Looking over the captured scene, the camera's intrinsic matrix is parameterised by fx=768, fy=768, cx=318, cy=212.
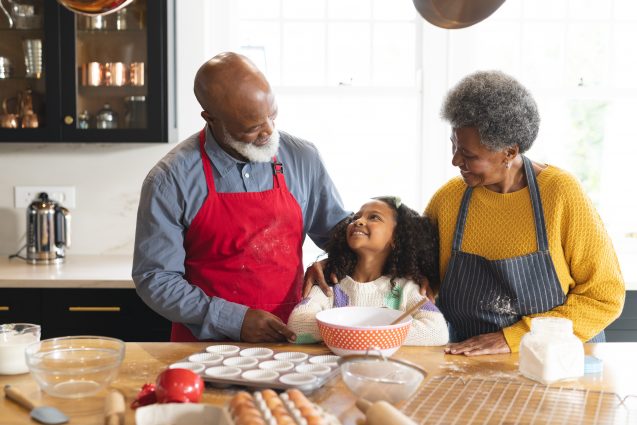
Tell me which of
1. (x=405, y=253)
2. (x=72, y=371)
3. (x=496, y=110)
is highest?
(x=496, y=110)

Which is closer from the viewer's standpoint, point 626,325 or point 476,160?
point 476,160

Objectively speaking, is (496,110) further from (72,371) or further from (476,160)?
(72,371)

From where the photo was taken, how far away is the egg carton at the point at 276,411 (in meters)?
1.22

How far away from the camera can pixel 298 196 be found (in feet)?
7.47

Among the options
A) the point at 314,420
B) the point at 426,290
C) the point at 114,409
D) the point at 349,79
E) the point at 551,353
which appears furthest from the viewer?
the point at 349,79

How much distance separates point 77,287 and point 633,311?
2178mm

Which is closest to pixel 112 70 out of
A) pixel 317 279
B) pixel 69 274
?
pixel 69 274

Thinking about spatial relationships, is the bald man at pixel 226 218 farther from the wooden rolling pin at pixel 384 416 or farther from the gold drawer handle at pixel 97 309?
the gold drawer handle at pixel 97 309

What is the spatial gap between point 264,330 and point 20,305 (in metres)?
1.45

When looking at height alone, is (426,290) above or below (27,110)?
below

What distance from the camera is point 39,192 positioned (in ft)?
11.7

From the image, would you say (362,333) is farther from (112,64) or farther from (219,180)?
(112,64)

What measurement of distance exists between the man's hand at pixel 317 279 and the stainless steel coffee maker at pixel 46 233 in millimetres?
1571

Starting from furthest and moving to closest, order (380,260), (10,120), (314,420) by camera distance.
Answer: (10,120) → (380,260) → (314,420)
